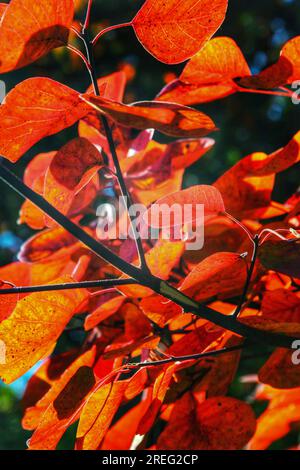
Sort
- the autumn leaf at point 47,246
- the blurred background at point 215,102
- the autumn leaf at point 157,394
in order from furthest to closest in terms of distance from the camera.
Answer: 1. the blurred background at point 215,102
2. the autumn leaf at point 47,246
3. the autumn leaf at point 157,394

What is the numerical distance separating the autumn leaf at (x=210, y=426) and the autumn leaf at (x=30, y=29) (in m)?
0.37

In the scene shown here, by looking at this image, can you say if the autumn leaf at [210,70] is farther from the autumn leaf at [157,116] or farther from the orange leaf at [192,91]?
the autumn leaf at [157,116]

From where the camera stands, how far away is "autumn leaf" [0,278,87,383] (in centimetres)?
49

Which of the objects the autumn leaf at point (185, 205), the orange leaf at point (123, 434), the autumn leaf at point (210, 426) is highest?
the autumn leaf at point (185, 205)

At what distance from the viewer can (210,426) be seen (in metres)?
0.59

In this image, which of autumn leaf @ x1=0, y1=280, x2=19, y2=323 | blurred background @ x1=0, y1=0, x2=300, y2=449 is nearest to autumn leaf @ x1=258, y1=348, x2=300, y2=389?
autumn leaf @ x1=0, y1=280, x2=19, y2=323

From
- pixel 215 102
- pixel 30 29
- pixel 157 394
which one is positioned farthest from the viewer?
pixel 215 102

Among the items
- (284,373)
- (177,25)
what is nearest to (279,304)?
(284,373)

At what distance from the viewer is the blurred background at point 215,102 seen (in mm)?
2625

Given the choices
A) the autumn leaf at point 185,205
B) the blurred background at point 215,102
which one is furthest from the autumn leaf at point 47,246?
the blurred background at point 215,102

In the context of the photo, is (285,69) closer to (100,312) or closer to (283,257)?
(283,257)

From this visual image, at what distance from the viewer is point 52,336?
517mm

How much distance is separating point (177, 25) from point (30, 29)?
11 centimetres
